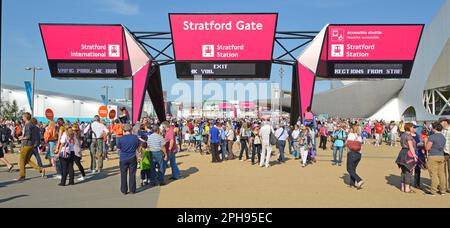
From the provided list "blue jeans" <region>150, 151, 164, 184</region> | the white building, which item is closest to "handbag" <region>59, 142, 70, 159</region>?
"blue jeans" <region>150, 151, 164, 184</region>

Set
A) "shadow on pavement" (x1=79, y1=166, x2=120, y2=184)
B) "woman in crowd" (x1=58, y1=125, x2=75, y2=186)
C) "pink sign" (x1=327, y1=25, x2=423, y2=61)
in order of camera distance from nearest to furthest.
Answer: "woman in crowd" (x1=58, y1=125, x2=75, y2=186) < "shadow on pavement" (x1=79, y1=166, x2=120, y2=184) < "pink sign" (x1=327, y1=25, x2=423, y2=61)

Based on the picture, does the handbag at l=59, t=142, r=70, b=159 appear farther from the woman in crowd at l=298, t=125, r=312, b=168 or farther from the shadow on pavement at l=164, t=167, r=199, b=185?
the woman in crowd at l=298, t=125, r=312, b=168

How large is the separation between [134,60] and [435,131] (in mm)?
12759

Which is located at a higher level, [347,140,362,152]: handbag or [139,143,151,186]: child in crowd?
[347,140,362,152]: handbag

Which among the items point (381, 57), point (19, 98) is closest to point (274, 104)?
point (19, 98)

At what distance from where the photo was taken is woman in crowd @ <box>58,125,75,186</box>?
30.5 feet

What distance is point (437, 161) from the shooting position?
27.3ft

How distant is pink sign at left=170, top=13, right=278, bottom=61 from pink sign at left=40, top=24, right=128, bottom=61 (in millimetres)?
2642

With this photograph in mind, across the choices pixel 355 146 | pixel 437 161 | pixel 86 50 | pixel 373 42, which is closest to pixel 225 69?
pixel 86 50

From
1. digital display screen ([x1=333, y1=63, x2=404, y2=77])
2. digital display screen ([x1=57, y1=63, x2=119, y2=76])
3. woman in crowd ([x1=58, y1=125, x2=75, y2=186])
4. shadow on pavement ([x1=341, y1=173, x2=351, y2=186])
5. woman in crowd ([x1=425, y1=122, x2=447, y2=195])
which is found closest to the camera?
woman in crowd ([x1=425, y1=122, x2=447, y2=195])

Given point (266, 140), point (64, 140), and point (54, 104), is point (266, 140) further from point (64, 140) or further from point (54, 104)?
point (54, 104)

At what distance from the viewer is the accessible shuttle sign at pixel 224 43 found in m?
16.9

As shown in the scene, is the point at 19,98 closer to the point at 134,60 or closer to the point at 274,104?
the point at 274,104

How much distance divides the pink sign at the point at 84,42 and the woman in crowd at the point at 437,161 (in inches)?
519
